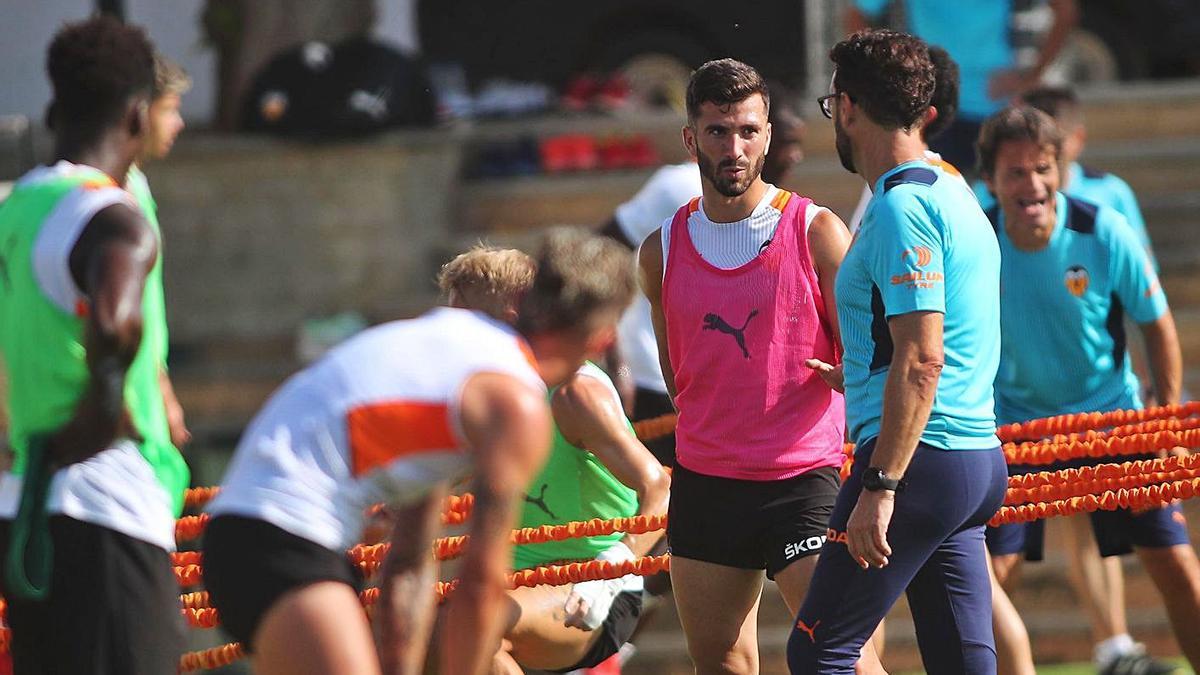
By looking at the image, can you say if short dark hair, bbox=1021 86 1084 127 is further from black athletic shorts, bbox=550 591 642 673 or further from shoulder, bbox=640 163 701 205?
black athletic shorts, bbox=550 591 642 673

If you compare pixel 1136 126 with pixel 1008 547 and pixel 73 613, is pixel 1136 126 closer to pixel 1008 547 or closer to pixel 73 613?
pixel 1008 547

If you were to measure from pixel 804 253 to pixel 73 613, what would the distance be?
7.16ft

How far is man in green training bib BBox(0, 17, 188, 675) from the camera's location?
4.01 meters

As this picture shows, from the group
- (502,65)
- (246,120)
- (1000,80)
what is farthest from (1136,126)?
(246,120)

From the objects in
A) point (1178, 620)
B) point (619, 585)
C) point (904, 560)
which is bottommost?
point (1178, 620)

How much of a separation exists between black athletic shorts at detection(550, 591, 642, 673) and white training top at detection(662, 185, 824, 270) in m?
1.10

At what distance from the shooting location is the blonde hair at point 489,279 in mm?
4809

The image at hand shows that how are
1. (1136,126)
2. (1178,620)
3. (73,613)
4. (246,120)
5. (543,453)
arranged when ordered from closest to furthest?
(543,453), (73,613), (1178,620), (1136,126), (246,120)

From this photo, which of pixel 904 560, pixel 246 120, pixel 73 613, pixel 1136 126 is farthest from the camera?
pixel 246 120

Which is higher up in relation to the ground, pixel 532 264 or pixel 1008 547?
pixel 532 264

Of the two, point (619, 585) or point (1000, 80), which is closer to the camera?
point (619, 585)

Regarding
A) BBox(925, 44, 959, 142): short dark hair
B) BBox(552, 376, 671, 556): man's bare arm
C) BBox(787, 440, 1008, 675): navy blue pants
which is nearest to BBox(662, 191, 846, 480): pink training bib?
BBox(552, 376, 671, 556): man's bare arm

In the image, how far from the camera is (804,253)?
16.9 ft

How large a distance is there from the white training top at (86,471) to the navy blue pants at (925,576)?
5.18 feet
